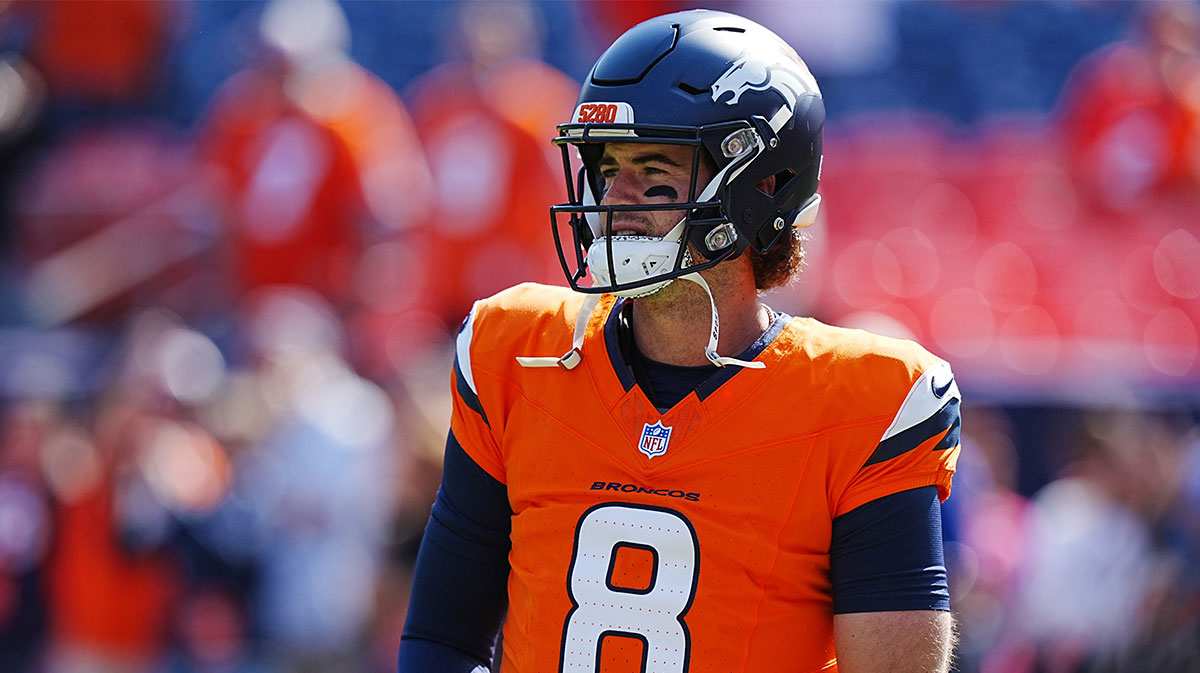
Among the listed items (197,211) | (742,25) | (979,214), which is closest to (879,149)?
(979,214)

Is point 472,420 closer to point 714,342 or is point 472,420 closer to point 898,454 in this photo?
point 714,342

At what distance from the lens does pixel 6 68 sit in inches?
286

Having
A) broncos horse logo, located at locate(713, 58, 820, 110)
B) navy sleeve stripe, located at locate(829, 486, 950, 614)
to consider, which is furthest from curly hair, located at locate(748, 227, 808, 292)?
navy sleeve stripe, located at locate(829, 486, 950, 614)

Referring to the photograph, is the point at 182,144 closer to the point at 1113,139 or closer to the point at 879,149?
the point at 879,149

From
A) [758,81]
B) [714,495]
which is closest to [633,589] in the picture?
[714,495]

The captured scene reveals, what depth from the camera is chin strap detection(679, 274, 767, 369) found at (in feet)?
6.70

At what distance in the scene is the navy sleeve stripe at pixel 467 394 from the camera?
2152 millimetres

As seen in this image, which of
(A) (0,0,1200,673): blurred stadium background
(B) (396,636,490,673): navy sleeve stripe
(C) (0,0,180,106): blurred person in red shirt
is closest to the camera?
(B) (396,636,490,673): navy sleeve stripe

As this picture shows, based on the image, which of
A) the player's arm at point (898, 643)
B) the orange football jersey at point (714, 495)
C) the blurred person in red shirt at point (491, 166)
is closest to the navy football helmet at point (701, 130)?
the orange football jersey at point (714, 495)

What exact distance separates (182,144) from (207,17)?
1134mm

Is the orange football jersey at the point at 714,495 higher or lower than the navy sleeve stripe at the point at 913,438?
lower

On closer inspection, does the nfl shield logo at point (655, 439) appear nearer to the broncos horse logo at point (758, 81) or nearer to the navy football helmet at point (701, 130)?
the navy football helmet at point (701, 130)

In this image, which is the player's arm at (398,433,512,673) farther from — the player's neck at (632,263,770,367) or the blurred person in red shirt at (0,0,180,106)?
the blurred person in red shirt at (0,0,180,106)

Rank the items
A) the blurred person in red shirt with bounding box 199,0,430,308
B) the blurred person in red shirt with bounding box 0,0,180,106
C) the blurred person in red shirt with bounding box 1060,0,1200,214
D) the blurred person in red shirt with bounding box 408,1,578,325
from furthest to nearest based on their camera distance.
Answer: the blurred person in red shirt with bounding box 0,0,180,106
the blurred person in red shirt with bounding box 1060,0,1200,214
the blurred person in red shirt with bounding box 199,0,430,308
the blurred person in red shirt with bounding box 408,1,578,325
